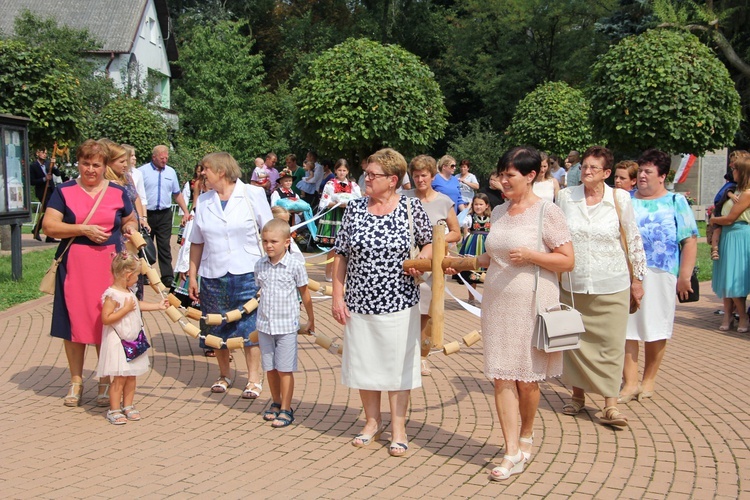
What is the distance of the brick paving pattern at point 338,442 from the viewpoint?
4867mm

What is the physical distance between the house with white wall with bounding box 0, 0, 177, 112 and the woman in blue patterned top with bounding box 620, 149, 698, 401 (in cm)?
3587

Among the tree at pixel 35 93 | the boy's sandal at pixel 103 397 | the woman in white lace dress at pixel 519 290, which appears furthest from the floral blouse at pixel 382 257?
the tree at pixel 35 93

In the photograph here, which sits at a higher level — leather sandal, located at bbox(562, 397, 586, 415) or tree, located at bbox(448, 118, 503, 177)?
tree, located at bbox(448, 118, 503, 177)

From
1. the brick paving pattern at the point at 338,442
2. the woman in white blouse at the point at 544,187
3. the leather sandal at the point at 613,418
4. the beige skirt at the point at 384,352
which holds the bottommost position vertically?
the brick paving pattern at the point at 338,442

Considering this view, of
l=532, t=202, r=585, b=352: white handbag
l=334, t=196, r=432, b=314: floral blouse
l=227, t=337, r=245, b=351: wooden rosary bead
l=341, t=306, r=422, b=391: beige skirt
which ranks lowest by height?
l=227, t=337, r=245, b=351: wooden rosary bead

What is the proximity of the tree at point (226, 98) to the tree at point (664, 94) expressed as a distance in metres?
28.1

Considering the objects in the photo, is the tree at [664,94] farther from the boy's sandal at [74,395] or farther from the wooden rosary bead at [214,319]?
the boy's sandal at [74,395]

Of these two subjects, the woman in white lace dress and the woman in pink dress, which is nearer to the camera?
the woman in white lace dress

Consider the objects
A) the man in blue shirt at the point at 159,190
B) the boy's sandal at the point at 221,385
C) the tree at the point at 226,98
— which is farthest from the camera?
the tree at the point at 226,98

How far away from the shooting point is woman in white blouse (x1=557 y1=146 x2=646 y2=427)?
6020 millimetres

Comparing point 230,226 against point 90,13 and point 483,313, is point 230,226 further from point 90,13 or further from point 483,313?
point 90,13

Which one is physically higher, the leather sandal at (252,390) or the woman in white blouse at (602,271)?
the woman in white blouse at (602,271)

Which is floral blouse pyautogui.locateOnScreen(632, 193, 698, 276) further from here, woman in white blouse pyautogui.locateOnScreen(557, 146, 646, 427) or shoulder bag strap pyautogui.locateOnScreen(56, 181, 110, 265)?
shoulder bag strap pyautogui.locateOnScreen(56, 181, 110, 265)

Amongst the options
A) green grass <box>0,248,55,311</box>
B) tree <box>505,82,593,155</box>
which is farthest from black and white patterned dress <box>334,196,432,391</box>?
tree <box>505,82,593,155</box>
